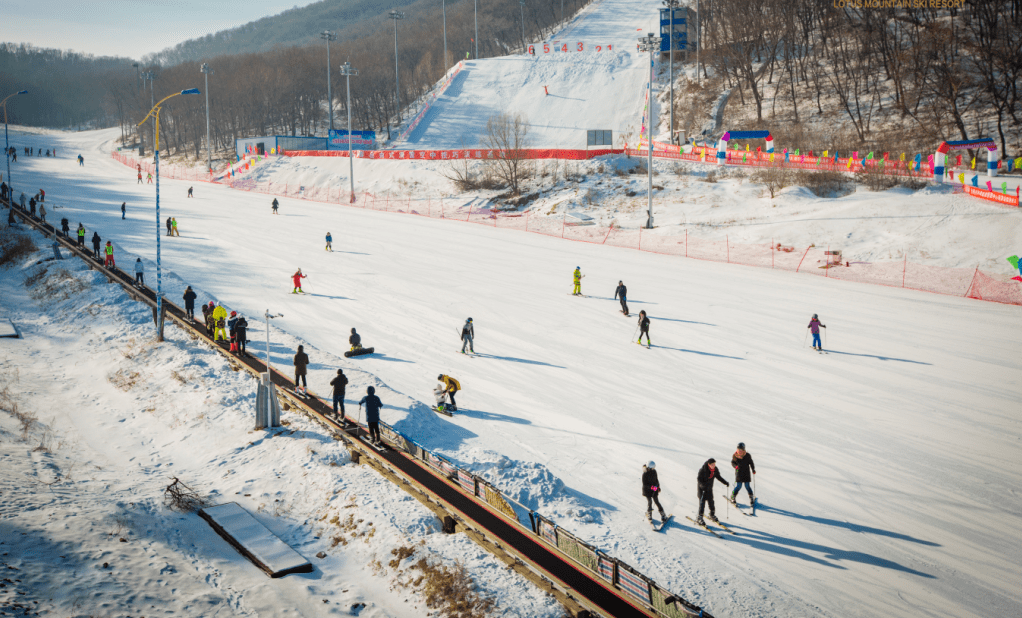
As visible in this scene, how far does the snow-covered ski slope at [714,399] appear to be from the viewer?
1130 cm

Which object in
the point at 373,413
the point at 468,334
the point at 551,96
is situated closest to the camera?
the point at 373,413

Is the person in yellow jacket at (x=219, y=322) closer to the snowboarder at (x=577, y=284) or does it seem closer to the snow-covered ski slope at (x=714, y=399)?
the snow-covered ski slope at (x=714, y=399)

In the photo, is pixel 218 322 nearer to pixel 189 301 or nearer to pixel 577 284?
pixel 189 301

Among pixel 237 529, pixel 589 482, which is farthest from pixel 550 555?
pixel 237 529

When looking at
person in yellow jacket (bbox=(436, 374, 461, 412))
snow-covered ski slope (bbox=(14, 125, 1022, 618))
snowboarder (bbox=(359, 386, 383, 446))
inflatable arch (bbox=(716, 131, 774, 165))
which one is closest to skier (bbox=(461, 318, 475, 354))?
snow-covered ski slope (bbox=(14, 125, 1022, 618))

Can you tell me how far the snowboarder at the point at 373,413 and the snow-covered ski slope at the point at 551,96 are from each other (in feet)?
175

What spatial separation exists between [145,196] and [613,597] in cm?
6074

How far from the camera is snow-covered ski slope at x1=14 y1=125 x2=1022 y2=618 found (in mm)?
11305

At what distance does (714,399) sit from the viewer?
1809 centimetres

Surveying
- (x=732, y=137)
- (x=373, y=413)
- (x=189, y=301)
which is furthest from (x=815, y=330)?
(x=732, y=137)

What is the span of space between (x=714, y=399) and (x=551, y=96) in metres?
65.0

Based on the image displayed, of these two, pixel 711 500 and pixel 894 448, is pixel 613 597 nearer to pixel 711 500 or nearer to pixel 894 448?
pixel 711 500

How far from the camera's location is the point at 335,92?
110 meters

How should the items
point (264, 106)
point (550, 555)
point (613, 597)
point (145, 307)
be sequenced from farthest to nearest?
point (264, 106) → point (145, 307) → point (550, 555) → point (613, 597)
